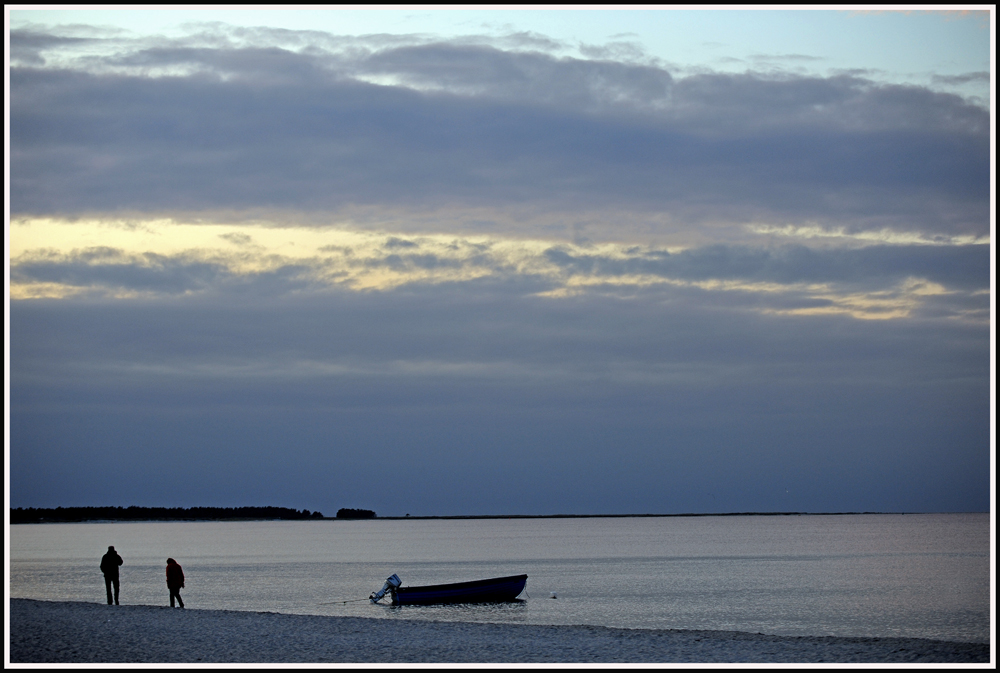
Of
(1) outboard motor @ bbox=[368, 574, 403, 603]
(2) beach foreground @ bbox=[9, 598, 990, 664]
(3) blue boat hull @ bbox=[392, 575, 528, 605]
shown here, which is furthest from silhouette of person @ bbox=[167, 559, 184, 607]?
(3) blue boat hull @ bbox=[392, 575, 528, 605]

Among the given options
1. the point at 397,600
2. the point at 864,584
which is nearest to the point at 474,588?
the point at 397,600

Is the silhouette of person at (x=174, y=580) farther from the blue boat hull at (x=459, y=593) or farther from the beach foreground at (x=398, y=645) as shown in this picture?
the blue boat hull at (x=459, y=593)

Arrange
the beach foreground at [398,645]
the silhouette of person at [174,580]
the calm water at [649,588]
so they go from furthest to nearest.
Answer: the calm water at [649,588], the silhouette of person at [174,580], the beach foreground at [398,645]

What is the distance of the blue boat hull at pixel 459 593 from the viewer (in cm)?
3906

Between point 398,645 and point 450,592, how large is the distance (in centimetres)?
2181

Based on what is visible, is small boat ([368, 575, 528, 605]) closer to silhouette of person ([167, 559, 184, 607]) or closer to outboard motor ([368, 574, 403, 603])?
outboard motor ([368, 574, 403, 603])

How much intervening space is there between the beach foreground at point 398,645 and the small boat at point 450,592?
16.9 metres

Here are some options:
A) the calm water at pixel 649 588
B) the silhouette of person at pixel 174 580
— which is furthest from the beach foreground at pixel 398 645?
the calm water at pixel 649 588

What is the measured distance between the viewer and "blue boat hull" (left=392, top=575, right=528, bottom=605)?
39062 millimetres

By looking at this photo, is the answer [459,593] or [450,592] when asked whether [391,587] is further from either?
[459,593]

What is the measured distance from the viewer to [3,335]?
13.6m

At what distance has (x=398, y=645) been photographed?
18297 mm

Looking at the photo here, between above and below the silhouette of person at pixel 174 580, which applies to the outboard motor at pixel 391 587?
above

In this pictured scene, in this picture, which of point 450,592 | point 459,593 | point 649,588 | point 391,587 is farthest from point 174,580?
point 649,588
